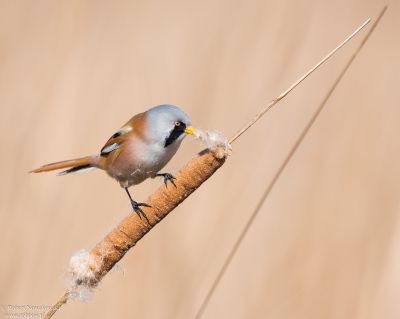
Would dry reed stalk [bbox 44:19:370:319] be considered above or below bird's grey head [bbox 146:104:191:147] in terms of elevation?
below

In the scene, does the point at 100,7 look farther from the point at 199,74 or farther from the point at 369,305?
the point at 369,305

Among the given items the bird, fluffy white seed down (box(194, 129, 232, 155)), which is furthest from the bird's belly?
fluffy white seed down (box(194, 129, 232, 155))

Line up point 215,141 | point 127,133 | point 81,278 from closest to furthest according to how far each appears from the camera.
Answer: point 81,278
point 215,141
point 127,133

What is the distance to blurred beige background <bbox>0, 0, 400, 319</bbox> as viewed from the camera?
2707 mm

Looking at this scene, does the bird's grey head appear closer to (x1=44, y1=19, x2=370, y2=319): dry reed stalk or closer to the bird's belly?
the bird's belly

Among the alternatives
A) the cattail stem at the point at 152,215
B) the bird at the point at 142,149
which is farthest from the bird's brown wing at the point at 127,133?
the cattail stem at the point at 152,215

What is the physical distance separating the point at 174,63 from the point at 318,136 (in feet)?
3.20

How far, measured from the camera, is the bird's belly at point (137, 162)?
2.41 metres

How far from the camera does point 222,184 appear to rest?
306 cm

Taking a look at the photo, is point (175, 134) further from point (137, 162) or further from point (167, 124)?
point (137, 162)

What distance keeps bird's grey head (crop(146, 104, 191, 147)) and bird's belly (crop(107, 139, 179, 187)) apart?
4cm

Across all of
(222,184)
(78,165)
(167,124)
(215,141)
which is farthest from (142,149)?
(215,141)

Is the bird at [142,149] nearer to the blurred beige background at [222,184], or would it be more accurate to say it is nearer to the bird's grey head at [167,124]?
the bird's grey head at [167,124]

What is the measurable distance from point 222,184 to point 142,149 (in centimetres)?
68
